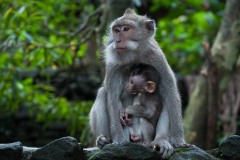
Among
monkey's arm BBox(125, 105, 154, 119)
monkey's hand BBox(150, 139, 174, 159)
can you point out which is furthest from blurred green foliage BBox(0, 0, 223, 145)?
monkey's hand BBox(150, 139, 174, 159)

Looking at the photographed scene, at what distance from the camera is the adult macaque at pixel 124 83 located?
6.68 m

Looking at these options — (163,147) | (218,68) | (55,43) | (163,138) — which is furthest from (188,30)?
(163,147)

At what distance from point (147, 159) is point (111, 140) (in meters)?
1.23

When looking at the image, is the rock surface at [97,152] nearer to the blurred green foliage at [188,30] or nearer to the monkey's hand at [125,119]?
the monkey's hand at [125,119]

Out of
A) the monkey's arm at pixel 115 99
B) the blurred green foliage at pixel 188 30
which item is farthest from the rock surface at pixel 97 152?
the blurred green foliage at pixel 188 30

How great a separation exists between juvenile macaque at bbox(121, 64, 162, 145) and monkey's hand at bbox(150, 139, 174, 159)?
381 mm

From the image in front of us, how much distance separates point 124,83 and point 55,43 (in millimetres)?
4569

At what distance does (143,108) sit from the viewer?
677 cm

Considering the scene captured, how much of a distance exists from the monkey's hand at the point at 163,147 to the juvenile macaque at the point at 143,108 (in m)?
0.38

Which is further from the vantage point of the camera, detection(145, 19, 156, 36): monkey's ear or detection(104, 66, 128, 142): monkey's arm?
detection(145, 19, 156, 36): monkey's ear

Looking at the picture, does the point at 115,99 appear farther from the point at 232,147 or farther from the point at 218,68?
the point at 218,68

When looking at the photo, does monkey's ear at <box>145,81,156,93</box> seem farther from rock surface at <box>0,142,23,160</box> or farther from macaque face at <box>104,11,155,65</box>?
rock surface at <box>0,142,23,160</box>

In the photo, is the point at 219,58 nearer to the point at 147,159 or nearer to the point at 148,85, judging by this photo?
the point at 148,85

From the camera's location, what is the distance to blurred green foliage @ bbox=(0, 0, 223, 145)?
33.6 feet
